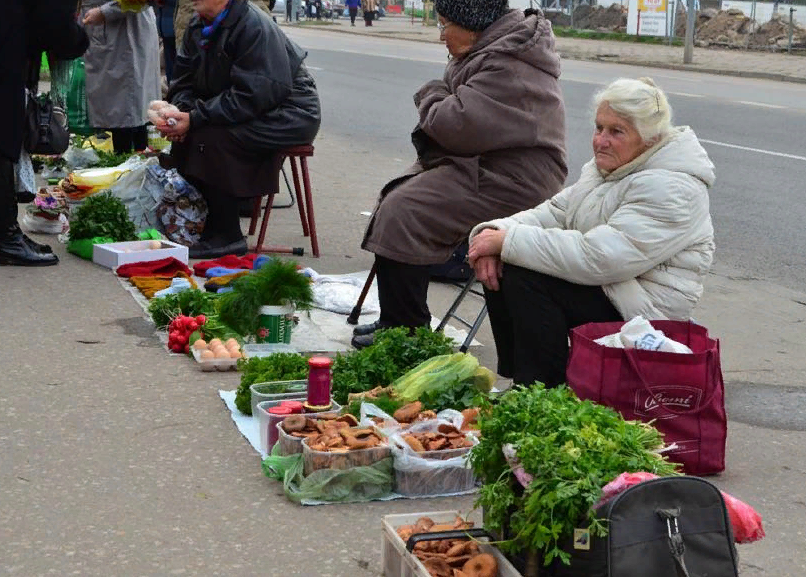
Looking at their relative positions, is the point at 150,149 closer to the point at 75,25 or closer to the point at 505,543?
the point at 75,25

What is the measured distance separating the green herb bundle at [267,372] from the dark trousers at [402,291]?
76cm

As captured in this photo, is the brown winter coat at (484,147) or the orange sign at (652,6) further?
the orange sign at (652,6)

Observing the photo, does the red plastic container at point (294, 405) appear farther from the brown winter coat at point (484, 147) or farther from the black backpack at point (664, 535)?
the black backpack at point (664, 535)

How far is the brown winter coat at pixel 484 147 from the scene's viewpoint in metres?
5.70

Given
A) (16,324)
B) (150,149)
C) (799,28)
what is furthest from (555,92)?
(799,28)

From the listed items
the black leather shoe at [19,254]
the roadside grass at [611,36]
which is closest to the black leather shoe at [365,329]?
the black leather shoe at [19,254]

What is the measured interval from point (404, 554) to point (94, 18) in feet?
23.3

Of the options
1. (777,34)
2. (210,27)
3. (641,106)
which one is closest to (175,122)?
(210,27)

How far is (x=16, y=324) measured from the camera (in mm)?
6094

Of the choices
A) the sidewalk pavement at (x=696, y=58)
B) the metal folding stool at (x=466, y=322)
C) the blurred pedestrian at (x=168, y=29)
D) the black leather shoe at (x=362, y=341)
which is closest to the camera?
the metal folding stool at (x=466, y=322)

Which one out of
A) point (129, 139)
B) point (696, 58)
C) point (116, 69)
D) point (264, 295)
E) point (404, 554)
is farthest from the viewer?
point (696, 58)

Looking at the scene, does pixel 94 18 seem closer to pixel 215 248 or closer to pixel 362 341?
pixel 215 248

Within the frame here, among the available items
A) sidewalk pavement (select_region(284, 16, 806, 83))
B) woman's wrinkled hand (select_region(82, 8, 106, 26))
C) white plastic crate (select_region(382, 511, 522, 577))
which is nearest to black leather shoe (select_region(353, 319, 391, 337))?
white plastic crate (select_region(382, 511, 522, 577))

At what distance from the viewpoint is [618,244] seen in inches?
184
